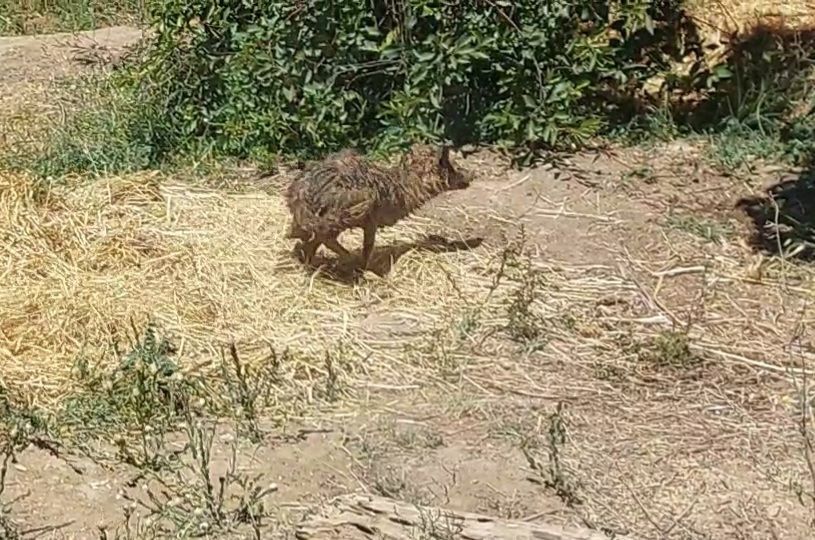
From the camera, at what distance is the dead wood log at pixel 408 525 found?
4.21m

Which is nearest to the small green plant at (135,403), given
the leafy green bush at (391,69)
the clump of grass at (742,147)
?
the leafy green bush at (391,69)

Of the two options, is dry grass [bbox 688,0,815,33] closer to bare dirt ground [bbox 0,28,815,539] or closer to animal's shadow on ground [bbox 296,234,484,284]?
bare dirt ground [bbox 0,28,815,539]

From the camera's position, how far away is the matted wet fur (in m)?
5.89

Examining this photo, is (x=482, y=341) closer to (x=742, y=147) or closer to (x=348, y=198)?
(x=348, y=198)

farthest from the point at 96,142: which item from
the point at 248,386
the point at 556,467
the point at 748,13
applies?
the point at 748,13

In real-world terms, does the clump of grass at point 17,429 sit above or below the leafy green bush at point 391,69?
below

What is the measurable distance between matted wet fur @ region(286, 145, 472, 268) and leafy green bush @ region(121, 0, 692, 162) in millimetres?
1141

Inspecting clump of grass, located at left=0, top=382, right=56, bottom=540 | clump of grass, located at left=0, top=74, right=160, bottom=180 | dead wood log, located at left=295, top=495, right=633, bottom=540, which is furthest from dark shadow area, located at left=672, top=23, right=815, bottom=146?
clump of grass, located at left=0, top=382, right=56, bottom=540

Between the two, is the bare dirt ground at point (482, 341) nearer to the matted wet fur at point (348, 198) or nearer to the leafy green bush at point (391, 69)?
the matted wet fur at point (348, 198)

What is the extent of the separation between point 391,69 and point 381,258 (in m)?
1.65

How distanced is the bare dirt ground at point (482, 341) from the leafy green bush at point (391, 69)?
0.35m

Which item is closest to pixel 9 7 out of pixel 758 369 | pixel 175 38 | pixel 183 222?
pixel 175 38

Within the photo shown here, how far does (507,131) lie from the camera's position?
7672mm

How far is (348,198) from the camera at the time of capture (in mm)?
5891
